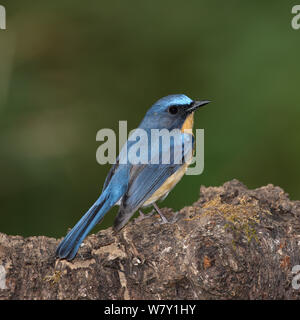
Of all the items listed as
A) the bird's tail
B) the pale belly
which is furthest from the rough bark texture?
the pale belly

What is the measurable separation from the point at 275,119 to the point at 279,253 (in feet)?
9.12

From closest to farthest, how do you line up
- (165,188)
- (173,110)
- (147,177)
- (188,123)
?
(147,177)
(165,188)
(173,110)
(188,123)

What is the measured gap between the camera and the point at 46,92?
6586 mm

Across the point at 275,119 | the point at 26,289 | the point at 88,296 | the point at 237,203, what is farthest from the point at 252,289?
the point at 275,119

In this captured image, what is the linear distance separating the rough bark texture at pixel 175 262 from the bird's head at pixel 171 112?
61.4 inches

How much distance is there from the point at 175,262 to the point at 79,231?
861 millimetres

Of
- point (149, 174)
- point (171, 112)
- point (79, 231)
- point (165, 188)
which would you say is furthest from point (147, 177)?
point (79, 231)

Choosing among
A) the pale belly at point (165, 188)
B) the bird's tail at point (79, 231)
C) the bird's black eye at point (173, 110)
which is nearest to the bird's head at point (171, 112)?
the bird's black eye at point (173, 110)

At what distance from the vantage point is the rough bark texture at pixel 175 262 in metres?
3.39

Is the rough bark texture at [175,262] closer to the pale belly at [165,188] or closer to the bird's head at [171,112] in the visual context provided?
the pale belly at [165,188]

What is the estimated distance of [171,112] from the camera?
529cm

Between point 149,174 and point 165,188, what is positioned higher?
point 149,174

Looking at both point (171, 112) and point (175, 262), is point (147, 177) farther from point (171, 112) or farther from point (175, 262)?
point (175, 262)

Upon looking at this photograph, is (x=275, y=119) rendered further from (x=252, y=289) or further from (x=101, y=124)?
(x=252, y=289)
